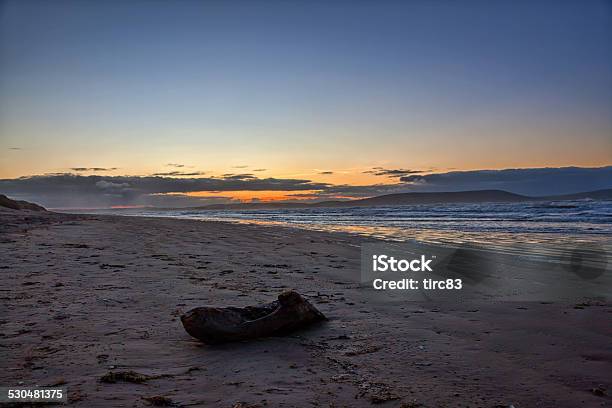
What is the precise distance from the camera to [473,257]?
9.48 m

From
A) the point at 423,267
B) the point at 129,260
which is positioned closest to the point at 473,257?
the point at 423,267

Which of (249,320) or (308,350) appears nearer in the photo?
(308,350)

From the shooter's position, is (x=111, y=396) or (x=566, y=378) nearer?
(x=111, y=396)

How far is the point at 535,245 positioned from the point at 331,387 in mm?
10708

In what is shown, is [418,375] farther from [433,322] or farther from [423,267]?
[423,267]

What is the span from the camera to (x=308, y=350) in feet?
11.9

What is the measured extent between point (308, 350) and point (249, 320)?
0.72m

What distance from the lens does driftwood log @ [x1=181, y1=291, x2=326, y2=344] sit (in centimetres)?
370

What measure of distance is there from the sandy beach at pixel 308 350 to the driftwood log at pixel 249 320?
9 centimetres

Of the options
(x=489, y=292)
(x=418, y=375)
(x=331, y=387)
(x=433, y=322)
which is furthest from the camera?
(x=489, y=292)

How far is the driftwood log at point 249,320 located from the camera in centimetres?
370

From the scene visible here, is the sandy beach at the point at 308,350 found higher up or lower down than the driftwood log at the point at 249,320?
lower down

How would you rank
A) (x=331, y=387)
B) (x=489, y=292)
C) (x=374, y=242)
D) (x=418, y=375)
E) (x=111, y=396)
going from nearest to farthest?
(x=111, y=396) → (x=331, y=387) → (x=418, y=375) → (x=489, y=292) → (x=374, y=242)

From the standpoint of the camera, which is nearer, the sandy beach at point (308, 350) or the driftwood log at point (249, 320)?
the sandy beach at point (308, 350)
